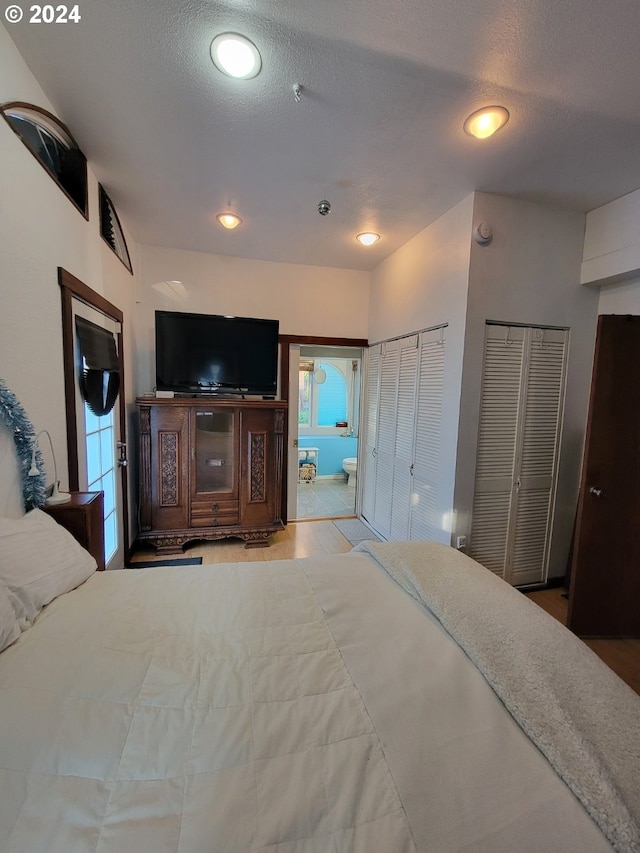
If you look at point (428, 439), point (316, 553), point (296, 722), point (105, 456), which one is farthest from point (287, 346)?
point (296, 722)

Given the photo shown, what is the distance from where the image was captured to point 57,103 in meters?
1.57

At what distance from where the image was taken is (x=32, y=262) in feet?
4.68

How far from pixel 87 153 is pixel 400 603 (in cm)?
275

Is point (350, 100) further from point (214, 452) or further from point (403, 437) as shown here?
point (214, 452)

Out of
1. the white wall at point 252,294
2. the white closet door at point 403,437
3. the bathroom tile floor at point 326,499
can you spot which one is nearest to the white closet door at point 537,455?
the white closet door at point 403,437

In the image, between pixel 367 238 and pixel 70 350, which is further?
pixel 367 238

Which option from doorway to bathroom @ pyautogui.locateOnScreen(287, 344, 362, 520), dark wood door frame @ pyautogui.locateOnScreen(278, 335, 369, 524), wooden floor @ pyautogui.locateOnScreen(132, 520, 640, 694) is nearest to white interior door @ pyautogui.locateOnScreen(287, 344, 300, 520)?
dark wood door frame @ pyautogui.locateOnScreen(278, 335, 369, 524)

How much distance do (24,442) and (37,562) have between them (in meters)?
0.48

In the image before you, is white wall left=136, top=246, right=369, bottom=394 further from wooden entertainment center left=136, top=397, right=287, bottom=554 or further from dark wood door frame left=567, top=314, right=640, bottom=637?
dark wood door frame left=567, top=314, right=640, bottom=637

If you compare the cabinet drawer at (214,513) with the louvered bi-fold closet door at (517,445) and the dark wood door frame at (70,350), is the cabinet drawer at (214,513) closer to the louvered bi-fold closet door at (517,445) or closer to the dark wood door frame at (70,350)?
the dark wood door frame at (70,350)

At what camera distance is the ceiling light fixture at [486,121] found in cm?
153

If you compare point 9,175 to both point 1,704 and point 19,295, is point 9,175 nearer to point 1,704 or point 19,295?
point 19,295

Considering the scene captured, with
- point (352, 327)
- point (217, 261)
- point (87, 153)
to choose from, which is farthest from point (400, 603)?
point (217, 261)

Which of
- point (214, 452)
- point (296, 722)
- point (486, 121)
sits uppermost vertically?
point (486, 121)
